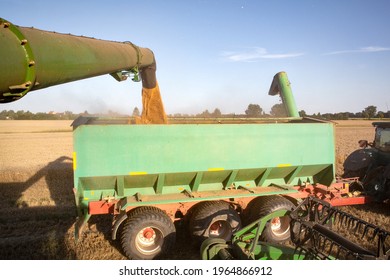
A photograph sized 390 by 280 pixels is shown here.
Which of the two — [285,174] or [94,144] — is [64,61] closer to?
[94,144]

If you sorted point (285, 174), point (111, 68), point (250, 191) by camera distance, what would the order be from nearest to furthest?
point (111, 68) → point (250, 191) → point (285, 174)

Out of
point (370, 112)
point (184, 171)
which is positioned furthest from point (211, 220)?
point (370, 112)

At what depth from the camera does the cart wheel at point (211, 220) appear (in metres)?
4.88

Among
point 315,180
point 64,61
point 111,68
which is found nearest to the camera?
point 64,61

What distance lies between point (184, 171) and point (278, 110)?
4.08m

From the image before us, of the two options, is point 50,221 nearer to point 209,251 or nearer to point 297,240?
point 209,251

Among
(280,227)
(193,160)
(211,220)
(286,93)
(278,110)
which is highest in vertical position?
(286,93)

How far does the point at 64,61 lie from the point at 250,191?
13.0 feet

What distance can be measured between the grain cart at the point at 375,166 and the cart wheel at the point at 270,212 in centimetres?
254

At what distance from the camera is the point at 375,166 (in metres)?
7.62

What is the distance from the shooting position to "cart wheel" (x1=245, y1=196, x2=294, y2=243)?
5.18 meters

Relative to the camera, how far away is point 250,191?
5195mm
